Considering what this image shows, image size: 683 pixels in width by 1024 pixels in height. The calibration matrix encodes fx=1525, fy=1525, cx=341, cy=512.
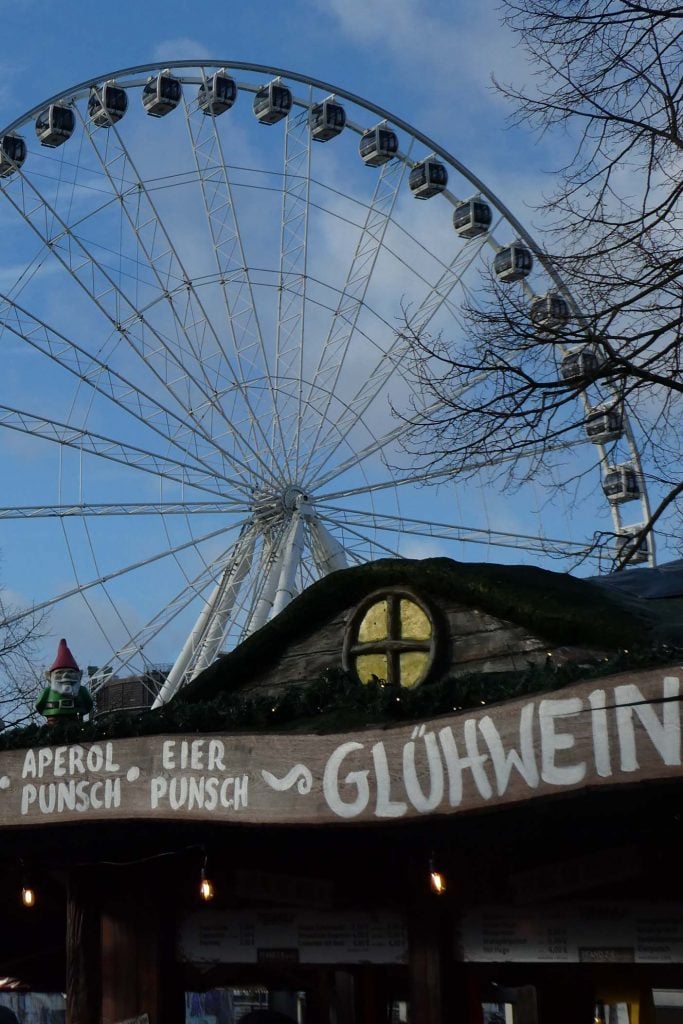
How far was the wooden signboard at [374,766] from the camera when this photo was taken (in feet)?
20.4

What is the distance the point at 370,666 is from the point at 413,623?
368mm

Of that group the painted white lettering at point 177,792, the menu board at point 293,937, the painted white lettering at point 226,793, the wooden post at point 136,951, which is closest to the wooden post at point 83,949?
the wooden post at point 136,951

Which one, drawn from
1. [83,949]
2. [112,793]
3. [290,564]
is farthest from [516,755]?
[290,564]

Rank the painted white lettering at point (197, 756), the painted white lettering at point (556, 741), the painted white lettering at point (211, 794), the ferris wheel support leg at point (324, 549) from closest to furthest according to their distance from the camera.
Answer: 1. the painted white lettering at point (556, 741)
2. the painted white lettering at point (211, 794)
3. the painted white lettering at point (197, 756)
4. the ferris wheel support leg at point (324, 549)

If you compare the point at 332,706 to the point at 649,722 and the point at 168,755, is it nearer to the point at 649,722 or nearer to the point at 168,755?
the point at 168,755

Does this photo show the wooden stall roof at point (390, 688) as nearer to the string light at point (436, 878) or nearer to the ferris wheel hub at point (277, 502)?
the string light at point (436, 878)

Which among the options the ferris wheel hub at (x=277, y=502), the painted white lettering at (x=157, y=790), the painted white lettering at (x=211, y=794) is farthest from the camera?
the ferris wheel hub at (x=277, y=502)

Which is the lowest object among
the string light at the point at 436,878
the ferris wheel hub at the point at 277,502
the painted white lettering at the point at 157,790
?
the string light at the point at 436,878

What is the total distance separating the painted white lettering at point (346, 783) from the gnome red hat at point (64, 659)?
3488 millimetres

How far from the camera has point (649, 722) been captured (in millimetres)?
6141

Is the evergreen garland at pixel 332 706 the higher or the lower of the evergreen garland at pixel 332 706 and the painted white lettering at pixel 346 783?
the higher

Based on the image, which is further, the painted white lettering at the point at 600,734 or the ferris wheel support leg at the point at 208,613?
the ferris wheel support leg at the point at 208,613

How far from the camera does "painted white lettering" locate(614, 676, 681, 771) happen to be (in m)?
6.06

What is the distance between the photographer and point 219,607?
1167 inches
